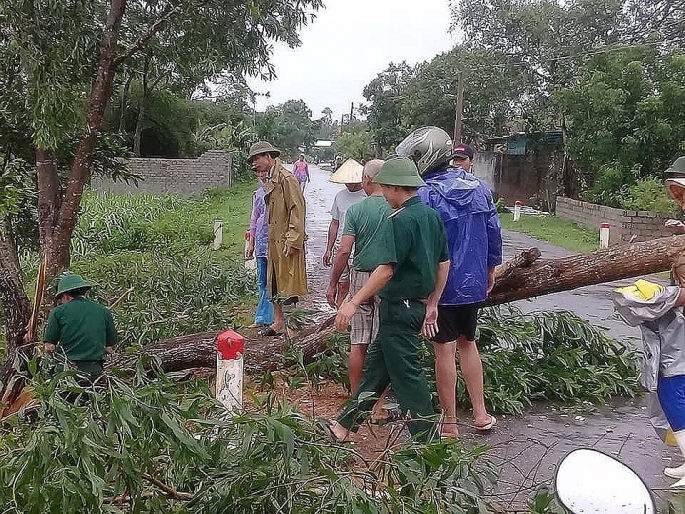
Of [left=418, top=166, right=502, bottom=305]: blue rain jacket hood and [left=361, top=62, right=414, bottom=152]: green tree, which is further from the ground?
[left=361, top=62, right=414, bottom=152]: green tree

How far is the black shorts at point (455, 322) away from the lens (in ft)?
14.9

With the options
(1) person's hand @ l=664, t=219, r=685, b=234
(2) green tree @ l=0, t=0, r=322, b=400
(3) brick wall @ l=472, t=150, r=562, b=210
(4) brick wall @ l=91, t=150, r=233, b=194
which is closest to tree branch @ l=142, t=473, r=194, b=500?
(1) person's hand @ l=664, t=219, r=685, b=234


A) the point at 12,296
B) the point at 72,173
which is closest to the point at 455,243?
the point at 12,296

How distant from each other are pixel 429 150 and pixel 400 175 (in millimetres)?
560

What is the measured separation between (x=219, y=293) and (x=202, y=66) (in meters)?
3.04

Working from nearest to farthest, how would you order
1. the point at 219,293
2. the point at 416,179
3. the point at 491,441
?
the point at 416,179, the point at 491,441, the point at 219,293

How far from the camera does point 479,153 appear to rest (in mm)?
30750

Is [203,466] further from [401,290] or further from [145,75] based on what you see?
[145,75]

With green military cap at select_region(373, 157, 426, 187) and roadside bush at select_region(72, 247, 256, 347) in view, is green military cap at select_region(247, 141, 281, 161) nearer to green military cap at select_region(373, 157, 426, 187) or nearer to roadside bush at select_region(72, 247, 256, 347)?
roadside bush at select_region(72, 247, 256, 347)

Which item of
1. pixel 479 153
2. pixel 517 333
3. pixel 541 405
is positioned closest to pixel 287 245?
pixel 517 333

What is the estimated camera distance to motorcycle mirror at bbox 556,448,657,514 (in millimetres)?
1611

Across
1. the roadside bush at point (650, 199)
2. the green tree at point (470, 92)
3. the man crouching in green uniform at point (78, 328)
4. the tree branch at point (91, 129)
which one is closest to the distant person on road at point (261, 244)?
the tree branch at point (91, 129)

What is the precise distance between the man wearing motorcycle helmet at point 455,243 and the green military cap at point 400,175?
375mm

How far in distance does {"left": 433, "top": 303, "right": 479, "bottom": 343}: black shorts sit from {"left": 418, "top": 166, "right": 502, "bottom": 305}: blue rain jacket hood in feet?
0.21
